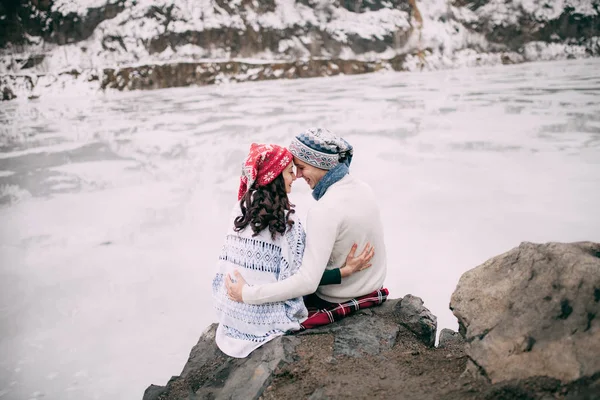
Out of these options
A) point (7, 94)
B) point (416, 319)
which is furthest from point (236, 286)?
point (7, 94)

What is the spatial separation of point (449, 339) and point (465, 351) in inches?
27.7

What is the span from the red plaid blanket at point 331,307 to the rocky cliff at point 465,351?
4 centimetres

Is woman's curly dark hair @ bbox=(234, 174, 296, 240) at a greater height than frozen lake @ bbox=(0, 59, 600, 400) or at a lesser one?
greater

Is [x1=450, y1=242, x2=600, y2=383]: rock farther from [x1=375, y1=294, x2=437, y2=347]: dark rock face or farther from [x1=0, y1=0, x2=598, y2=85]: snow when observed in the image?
[x1=0, y1=0, x2=598, y2=85]: snow

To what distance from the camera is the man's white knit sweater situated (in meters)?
2.20

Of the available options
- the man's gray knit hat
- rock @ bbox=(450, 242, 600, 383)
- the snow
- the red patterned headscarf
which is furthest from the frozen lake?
the snow

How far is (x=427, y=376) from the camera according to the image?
2.03 meters

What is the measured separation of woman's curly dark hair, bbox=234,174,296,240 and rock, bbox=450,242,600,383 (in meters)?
0.96

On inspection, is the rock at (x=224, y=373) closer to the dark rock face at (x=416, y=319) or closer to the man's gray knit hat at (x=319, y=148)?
the dark rock face at (x=416, y=319)

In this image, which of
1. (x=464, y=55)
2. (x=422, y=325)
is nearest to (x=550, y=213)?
(x=422, y=325)

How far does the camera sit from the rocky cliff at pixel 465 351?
168 centimetres

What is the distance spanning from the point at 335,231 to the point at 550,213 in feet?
12.0

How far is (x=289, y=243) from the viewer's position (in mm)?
2348

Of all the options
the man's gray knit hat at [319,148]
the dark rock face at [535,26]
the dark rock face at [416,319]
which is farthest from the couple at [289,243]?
the dark rock face at [535,26]
